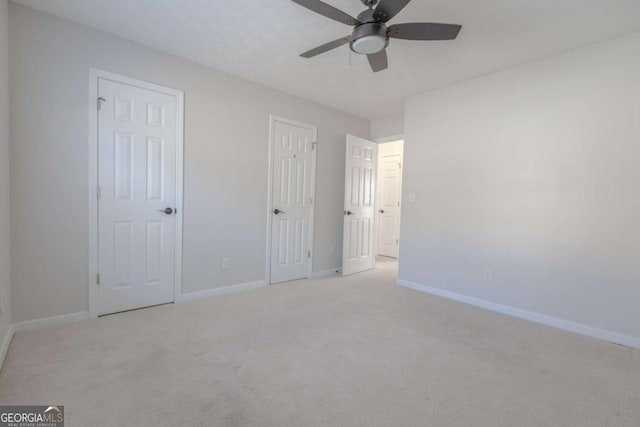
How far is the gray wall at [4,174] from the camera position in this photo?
2.00 metres

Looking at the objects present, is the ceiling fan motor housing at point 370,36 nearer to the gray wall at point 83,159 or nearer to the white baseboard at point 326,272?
the gray wall at point 83,159

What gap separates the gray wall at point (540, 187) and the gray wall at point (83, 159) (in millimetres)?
2092

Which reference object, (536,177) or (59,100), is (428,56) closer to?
(536,177)

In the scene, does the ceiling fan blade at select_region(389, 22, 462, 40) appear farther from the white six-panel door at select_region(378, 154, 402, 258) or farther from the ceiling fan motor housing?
the white six-panel door at select_region(378, 154, 402, 258)

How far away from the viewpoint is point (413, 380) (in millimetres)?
1812

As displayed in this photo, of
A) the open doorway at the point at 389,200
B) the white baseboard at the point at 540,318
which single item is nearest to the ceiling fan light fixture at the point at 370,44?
the white baseboard at the point at 540,318

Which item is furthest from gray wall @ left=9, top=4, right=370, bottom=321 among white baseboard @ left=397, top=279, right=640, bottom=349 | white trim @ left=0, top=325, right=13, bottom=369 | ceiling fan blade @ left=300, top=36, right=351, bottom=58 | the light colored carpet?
white baseboard @ left=397, top=279, right=640, bottom=349

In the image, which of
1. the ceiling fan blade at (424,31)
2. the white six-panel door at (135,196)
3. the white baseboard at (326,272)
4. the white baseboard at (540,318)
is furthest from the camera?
the white baseboard at (326,272)

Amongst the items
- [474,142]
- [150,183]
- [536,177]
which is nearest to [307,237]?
[150,183]

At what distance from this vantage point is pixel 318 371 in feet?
6.20

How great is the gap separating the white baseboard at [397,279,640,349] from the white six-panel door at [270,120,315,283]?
1604 millimetres

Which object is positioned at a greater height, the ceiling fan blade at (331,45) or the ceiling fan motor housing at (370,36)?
the ceiling fan blade at (331,45)

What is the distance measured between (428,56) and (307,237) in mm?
2612

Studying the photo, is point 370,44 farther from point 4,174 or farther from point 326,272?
point 326,272
